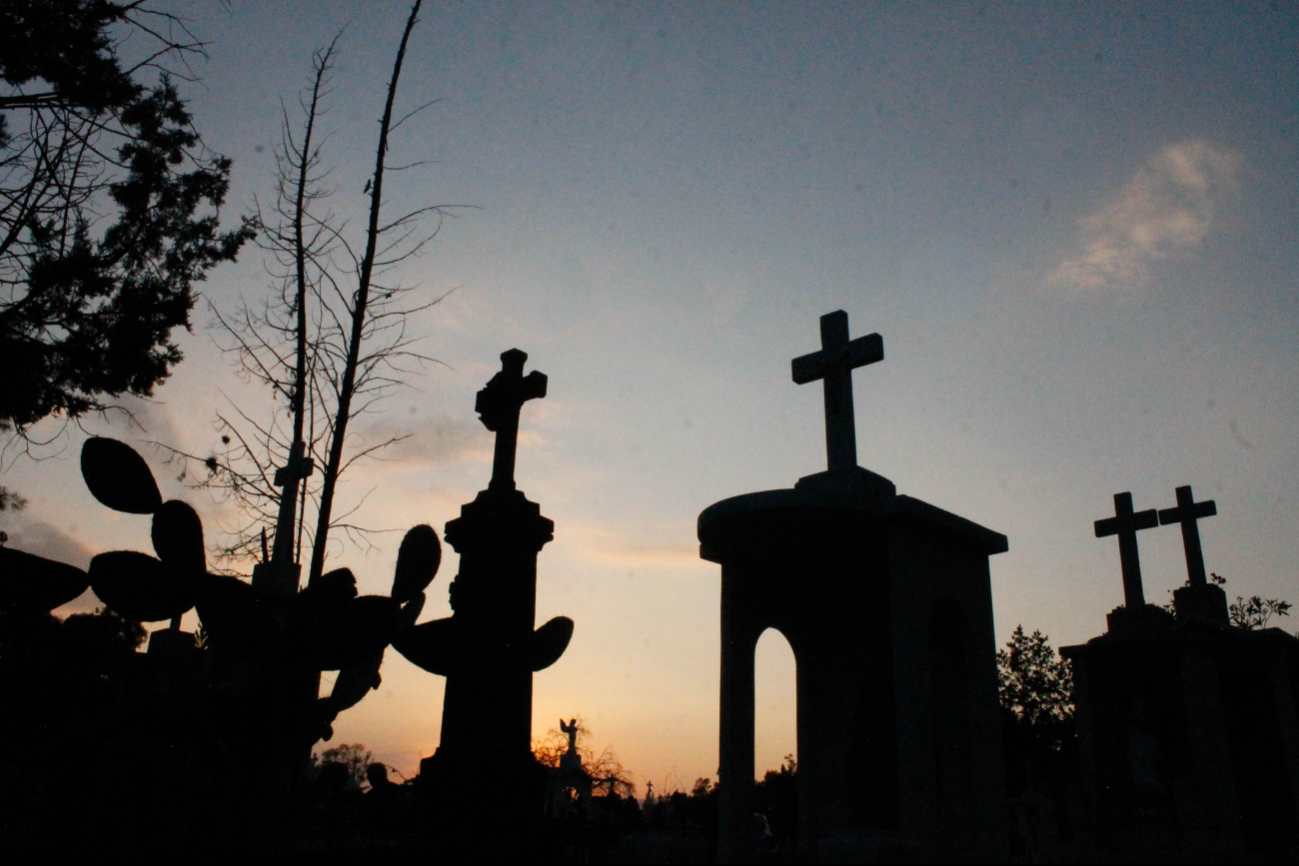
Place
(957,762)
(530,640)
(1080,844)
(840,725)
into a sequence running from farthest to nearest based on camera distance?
(1080,844)
(840,725)
(957,762)
(530,640)

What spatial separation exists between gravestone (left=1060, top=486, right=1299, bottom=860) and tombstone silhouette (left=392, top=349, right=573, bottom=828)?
5755 millimetres

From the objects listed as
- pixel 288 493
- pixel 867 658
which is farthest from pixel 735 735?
pixel 288 493

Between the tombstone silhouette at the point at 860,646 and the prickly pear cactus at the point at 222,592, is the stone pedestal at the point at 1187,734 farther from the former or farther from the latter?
the prickly pear cactus at the point at 222,592

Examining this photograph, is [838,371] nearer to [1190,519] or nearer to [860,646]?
[860,646]

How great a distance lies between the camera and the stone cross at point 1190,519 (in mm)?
10711

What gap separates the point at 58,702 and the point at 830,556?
238 inches

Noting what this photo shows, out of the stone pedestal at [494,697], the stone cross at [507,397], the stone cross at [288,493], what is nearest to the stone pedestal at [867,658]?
the stone pedestal at [494,697]

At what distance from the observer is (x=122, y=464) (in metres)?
1.01

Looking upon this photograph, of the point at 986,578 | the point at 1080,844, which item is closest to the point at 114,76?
the point at 986,578

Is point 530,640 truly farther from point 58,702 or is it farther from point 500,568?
point 500,568

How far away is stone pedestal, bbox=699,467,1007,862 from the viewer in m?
5.55

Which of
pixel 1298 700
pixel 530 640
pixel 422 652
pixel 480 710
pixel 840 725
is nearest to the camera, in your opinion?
pixel 422 652

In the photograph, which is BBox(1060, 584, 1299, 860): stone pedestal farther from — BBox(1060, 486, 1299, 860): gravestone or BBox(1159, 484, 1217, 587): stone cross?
BBox(1159, 484, 1217, 587): stone cross

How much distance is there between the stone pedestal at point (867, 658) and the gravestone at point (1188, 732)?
3112 mm
